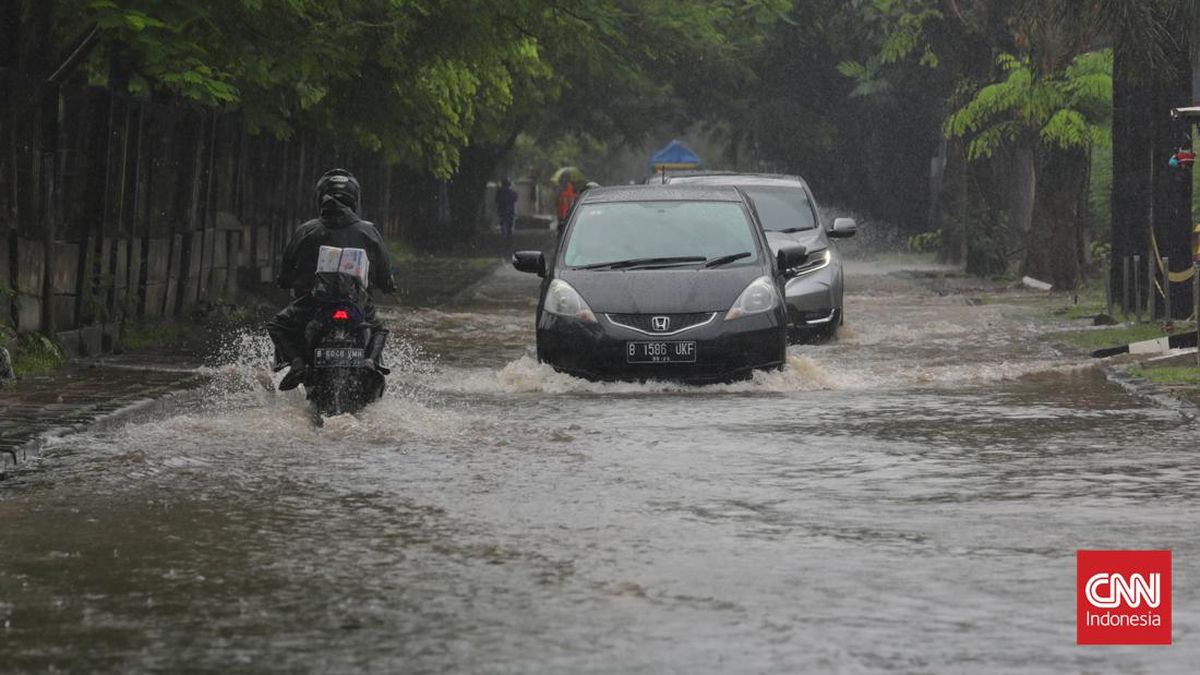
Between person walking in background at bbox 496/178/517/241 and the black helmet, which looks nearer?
the black helmet

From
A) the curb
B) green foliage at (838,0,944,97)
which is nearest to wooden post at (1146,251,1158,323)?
the curb

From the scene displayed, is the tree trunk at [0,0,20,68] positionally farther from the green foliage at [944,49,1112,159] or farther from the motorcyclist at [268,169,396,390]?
the green foliage at [944,49,1112,159]

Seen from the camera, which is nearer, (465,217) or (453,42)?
(453,42)

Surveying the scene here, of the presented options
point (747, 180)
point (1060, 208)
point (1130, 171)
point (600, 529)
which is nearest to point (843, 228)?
point (747, 180)

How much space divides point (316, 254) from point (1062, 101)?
20328 millimetres

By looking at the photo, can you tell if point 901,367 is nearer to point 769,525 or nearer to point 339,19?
point 339,19

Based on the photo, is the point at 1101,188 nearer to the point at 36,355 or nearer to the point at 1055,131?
the point at 1055,131

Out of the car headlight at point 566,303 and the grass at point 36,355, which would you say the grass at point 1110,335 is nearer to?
the car headlight at point 566,303

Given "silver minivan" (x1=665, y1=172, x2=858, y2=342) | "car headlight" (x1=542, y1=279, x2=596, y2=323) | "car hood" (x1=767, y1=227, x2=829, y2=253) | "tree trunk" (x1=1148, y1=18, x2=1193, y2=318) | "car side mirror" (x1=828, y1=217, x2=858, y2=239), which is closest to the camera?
"car headlight" (x1=542, y1=279, x2=596, y2=323)

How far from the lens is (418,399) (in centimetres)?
1628

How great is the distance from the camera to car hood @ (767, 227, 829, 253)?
23062 mm

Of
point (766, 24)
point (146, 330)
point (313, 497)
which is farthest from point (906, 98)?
point (313, 497)

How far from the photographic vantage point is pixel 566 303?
1694 centimetres

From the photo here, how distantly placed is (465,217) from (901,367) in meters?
41.7
